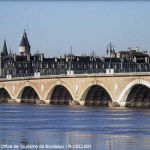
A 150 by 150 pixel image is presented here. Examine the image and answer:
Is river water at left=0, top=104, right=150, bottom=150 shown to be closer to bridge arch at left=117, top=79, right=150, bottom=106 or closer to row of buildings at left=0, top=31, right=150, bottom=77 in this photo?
bridge arch at left=117, top=79, right=150, bottom=106

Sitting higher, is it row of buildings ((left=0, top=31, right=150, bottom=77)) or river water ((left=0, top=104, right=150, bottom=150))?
row of buildings ((left=0, top=31, right=150, bottom=77))

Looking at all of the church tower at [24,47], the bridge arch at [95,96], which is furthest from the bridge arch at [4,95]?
→ the church tower at [24,47]

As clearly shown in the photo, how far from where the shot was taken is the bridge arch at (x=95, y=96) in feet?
326

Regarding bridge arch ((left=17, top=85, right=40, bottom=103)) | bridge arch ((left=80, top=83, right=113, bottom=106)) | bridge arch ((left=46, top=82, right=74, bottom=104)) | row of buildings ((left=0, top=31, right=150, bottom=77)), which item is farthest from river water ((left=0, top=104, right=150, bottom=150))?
row of buildings ((left=0, top=31, right=150, bottom=77))

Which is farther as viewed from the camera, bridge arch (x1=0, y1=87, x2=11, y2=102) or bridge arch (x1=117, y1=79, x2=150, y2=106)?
bridge arch (x1=0, y1=87, x2=11, y2=102)

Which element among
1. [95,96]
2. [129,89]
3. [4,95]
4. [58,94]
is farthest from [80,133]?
[4,95]

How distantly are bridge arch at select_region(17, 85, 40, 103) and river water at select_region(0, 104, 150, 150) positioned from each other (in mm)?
52544

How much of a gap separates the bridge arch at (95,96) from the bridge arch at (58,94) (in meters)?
7.54

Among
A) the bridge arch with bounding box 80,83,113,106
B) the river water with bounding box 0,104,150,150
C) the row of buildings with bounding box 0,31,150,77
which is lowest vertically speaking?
the river water with bounding box 0,104,150,150

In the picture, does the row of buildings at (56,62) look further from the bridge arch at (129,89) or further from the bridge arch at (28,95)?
the bridge arch at (129,89)

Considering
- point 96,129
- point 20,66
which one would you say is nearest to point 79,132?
point 96,129

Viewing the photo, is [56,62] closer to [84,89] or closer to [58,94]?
[58,94]

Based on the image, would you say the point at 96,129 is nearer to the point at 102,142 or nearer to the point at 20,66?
the point at 102,142

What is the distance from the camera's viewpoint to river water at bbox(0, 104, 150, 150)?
137ft
